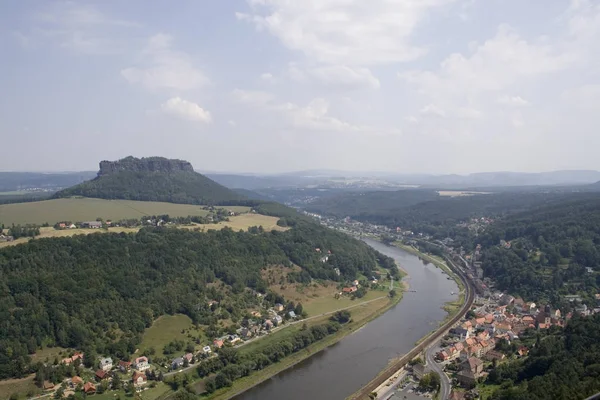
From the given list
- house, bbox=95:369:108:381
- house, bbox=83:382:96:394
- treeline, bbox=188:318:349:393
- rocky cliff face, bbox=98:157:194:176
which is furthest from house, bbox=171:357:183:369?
rocky cliff face, bbox=98:157:194:176

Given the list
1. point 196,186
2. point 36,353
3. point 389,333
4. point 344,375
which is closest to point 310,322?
point 389,333

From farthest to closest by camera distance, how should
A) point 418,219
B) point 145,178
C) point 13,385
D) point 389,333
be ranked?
point 418,219 → point 145,178 → point 389,333 → point 13,385

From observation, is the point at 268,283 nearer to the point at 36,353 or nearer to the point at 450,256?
the point at 36,353

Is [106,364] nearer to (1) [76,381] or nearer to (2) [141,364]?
(2) [141,364]

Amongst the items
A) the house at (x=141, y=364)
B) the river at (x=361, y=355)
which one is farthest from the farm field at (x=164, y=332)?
the river at (x=361, y=355)

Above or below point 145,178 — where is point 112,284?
below

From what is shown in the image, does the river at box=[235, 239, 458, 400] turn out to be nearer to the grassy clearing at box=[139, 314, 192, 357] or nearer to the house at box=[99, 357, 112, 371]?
the grassy clearing at box=[139, 314, 192, 357]

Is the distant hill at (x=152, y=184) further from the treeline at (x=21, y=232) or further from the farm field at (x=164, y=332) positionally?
the farm field at (x=164, y=332)
